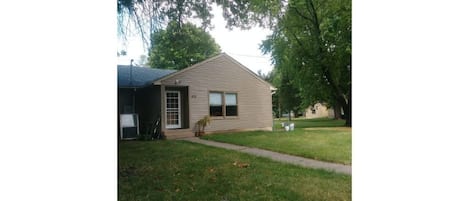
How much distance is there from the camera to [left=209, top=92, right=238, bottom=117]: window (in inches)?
69.3

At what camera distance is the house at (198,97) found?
159 centimetres

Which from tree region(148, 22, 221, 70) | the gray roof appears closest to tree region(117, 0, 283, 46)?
tree region(148, 22, 221, 70)

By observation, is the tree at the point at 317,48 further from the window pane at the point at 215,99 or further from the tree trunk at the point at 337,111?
the window pane at the point at 215,99

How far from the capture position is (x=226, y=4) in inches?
69.6

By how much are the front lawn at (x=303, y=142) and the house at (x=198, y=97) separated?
53 millimetres

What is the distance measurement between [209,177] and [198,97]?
1.47 feet

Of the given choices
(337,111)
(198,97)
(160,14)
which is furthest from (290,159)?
(160,14)

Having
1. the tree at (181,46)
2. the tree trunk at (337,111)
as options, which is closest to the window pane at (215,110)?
the tree at (181,46)

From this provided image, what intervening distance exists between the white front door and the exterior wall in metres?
0.05

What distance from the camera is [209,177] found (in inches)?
66.2
